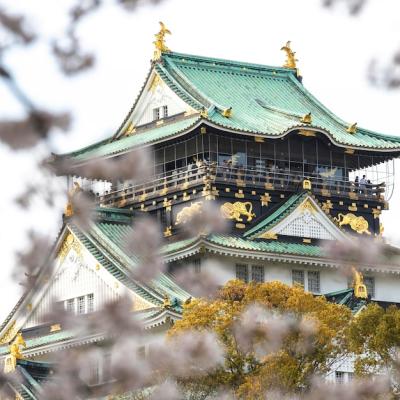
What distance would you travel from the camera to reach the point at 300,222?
5669 cm

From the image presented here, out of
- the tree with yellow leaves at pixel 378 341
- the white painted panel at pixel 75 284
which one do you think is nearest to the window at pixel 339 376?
the tree with yellow leaves at pixel 378 341

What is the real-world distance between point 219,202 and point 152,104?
272 inches

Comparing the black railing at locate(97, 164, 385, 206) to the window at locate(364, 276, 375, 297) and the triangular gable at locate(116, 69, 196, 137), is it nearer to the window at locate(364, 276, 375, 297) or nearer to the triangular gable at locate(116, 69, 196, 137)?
the triangular gable at locate(116, 69, 196, 137)

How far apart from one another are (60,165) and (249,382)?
22.9 meters

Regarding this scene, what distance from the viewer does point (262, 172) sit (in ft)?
186

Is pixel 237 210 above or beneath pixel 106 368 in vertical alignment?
above

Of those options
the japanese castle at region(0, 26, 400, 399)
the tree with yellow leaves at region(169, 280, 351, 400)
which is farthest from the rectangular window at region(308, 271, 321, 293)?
the tree with yellow leaves at region(169, 280, 351, 400)

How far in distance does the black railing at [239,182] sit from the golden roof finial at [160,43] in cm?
559

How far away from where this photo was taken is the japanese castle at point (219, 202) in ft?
176

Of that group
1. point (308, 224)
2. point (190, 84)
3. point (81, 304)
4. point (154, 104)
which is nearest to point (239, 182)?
point (308, 224)

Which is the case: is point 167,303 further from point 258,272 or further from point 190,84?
point 190,84

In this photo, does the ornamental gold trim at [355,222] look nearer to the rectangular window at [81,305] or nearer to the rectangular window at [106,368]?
the rectangular window at [81,305]

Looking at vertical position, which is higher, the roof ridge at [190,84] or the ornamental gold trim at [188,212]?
the roof ridge at [190,84]

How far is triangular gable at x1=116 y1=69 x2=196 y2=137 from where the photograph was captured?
59.2m
